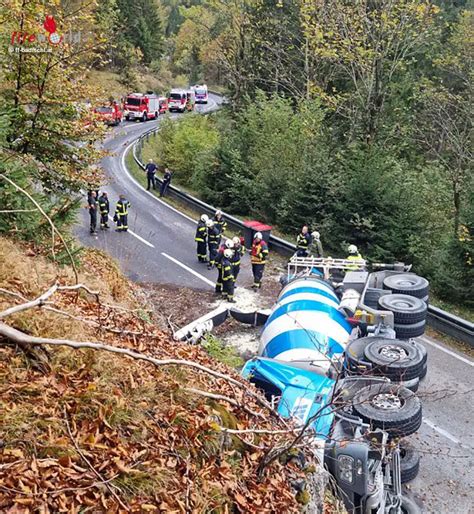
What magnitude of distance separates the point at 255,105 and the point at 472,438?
20.3m

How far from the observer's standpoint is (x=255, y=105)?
2711cm

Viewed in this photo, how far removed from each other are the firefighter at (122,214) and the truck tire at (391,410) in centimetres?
1392

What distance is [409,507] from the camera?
7527 millimetres

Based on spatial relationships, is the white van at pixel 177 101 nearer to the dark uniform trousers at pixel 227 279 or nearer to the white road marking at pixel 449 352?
the dark uniform trousers at pixel 227 279

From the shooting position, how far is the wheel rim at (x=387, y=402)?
738 cm

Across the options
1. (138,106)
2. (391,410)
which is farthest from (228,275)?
(138,106)

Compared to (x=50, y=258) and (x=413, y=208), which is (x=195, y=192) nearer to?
(x=413, y=208)

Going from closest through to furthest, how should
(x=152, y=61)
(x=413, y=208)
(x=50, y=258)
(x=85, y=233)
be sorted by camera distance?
(x=50, y=258), (x=413, y=208), (x=85, y=233), (x=152, y=61)

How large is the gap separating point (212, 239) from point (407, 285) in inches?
291

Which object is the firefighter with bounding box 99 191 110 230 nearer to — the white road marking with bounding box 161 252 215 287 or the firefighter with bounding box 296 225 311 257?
the white road marking with bounding box 161 252 215 287

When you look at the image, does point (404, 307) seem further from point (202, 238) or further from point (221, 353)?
point (202, 238)

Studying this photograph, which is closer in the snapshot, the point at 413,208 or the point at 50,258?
the point at 50,258

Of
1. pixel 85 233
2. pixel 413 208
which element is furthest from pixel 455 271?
pixel 85 233

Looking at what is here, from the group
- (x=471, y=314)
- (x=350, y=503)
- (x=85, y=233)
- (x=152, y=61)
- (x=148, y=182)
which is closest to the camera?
(x=350, y=503)
